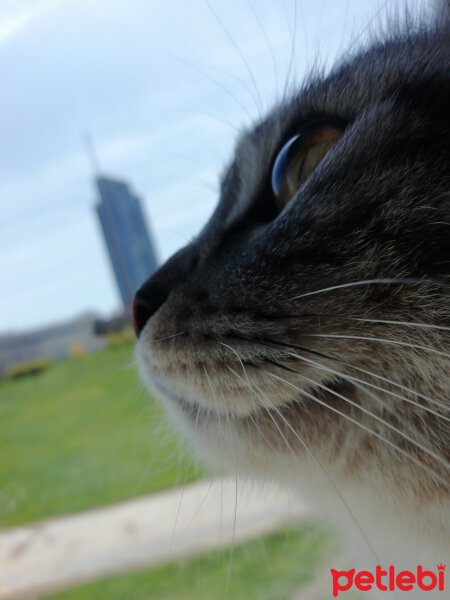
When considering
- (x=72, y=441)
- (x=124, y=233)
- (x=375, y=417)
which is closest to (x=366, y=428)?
(x=375, y=417)

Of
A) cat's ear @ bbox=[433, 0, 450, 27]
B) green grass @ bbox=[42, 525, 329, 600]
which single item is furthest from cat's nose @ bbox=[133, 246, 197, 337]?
green grass @ bbox=[42, 525, 329, 600]

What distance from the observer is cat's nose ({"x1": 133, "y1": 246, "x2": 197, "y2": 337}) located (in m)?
0.53

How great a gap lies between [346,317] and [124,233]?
1.16 m

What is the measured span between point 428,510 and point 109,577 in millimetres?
946

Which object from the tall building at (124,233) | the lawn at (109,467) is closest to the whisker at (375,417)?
the lawn at (109,467)

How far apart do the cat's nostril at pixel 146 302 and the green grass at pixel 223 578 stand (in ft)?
2.28

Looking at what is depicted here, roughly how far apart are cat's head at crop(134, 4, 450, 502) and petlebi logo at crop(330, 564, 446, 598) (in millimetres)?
163

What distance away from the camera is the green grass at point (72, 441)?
1.48 metres

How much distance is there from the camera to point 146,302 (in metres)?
0.54

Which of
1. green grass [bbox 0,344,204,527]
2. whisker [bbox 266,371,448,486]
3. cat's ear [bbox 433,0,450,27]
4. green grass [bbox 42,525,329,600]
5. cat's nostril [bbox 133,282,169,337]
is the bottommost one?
green grass [bbox 42,525,329,600]

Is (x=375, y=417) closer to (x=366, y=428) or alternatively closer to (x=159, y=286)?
(x=366, y=428)

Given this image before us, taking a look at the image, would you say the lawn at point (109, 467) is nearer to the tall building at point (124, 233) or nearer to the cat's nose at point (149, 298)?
the cat's nose at point (149, 298)

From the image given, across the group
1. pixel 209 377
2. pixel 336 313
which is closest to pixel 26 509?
pixel 209 377

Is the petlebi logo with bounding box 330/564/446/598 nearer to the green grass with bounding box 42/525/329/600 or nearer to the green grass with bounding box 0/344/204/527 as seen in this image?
the green grass with bounding box 42/525/329/600
